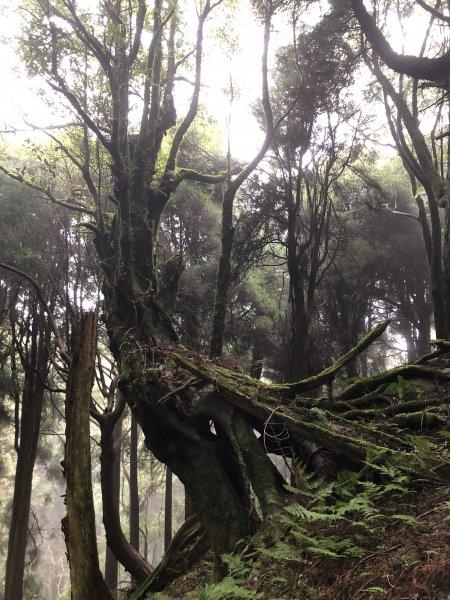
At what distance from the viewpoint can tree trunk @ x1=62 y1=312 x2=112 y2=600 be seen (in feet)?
11.1

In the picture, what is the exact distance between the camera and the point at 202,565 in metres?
5.25

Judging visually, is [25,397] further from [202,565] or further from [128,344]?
[202,565]

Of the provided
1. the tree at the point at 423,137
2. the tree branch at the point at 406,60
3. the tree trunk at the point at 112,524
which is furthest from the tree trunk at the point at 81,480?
the tree branch at the point at 406,60

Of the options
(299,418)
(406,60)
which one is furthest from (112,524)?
(406,60)

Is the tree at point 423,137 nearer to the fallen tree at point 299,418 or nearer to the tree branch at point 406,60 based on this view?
the tree branch at point 406,60

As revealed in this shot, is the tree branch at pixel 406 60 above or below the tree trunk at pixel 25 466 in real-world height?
above

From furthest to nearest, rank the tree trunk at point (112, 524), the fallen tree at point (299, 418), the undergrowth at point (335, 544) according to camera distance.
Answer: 1. the tree trunk at point (112, 524)
2. the fallen tree at point (299, 418)
3. the undergrowth at point (335, 544)

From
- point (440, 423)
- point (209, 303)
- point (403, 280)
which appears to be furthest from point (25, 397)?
point (403, 280)

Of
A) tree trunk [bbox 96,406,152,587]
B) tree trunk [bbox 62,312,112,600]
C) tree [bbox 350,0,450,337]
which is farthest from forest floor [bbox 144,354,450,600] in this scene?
tree trunk [bbox 96,406,152,587]

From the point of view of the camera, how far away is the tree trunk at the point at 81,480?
339cm

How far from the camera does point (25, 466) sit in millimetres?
9867

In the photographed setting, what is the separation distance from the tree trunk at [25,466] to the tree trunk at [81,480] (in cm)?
547

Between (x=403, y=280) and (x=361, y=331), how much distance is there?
2.67 metres

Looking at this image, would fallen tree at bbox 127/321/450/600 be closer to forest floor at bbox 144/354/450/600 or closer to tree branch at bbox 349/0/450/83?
forest floor at bbox 144/354/450/600
